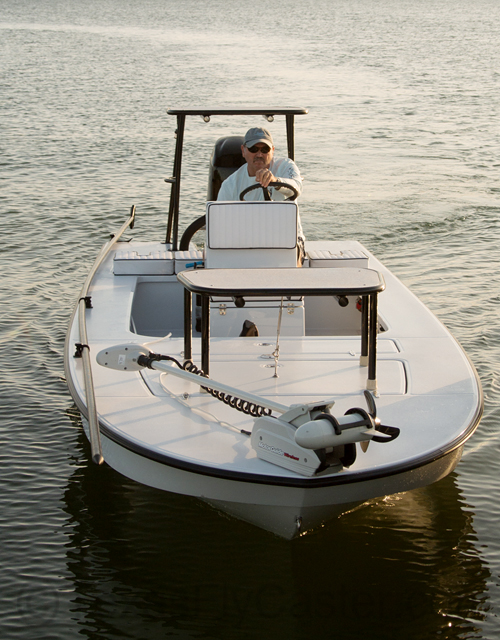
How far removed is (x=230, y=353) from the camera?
3732 millimetres

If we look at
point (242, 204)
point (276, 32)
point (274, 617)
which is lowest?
point (274, 617)

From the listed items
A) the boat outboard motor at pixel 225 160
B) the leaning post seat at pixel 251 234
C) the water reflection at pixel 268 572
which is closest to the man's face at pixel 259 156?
the leaning post seat at pixel 251 234

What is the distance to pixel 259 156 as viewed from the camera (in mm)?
4574

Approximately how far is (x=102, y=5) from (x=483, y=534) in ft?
169

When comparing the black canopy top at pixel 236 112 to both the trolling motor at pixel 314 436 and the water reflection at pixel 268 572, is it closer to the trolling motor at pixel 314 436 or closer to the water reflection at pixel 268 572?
the water reflection at pixel 268 572

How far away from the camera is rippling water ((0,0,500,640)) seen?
318cm

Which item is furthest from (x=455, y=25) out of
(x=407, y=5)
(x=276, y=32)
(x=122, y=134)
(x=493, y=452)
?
(x=493, y=452)

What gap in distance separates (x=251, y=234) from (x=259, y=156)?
758mm

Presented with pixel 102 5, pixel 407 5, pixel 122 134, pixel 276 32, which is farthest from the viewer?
pixel 102 5

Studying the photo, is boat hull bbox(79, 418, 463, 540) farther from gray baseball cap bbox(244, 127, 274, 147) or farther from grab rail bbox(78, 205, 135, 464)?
gray baseball cap bbox(244, 127, 274, 147)

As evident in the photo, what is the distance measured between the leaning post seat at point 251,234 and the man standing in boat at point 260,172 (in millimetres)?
380

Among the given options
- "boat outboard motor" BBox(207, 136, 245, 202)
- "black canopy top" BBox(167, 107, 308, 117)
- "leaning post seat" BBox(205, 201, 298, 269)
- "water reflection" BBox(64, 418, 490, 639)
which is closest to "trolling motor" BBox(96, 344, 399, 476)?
"water reflection" BBox(64, 418, 490, 639)

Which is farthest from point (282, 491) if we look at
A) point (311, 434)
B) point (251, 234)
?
point (251, 234)

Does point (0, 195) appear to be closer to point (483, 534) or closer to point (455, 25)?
point (483, 534)
